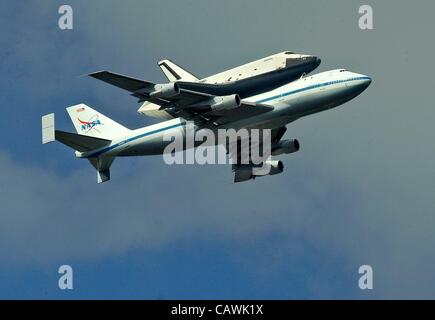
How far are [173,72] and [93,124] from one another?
31.5 feet

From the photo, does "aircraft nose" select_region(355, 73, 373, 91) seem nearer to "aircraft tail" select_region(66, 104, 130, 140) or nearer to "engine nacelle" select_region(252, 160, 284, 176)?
"engine nacelle" select_region(252, 160, 284, 176)

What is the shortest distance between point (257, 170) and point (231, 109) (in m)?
10.4

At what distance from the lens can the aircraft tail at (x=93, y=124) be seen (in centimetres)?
8206

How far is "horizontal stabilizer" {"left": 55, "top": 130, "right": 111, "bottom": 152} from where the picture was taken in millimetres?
79625

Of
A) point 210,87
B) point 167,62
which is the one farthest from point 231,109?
point 167,62

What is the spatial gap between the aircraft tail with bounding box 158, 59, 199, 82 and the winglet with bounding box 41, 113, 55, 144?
49.2 feet

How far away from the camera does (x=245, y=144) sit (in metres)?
83.6

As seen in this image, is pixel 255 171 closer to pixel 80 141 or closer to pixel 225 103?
pixel 225 103

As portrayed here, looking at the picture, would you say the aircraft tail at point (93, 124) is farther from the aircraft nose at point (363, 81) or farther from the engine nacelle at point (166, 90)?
the aircraft nose at point (363, 81)

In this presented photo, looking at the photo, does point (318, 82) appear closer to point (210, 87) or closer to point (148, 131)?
point (210, 87)

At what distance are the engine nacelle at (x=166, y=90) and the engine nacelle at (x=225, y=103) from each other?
3.37 metres

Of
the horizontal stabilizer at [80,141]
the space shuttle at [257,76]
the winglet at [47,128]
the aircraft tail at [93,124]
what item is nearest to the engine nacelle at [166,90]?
the space shuttle at [257,76]

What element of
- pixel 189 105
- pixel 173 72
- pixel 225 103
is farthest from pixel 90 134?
pixel 225 103

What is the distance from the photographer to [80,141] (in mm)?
80250
